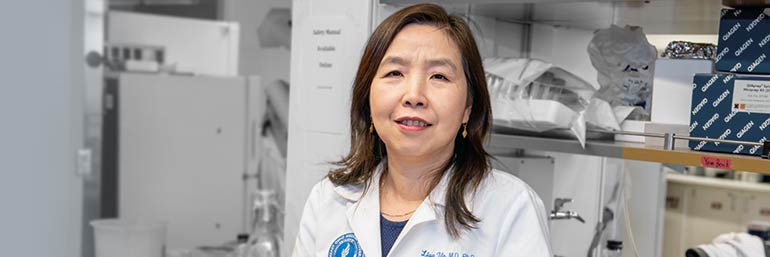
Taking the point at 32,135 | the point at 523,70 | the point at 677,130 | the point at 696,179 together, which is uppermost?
the point at 523,70

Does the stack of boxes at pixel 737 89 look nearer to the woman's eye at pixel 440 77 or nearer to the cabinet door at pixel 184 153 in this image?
the woman's eye at pixel 440 77

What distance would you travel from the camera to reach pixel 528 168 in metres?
2.04

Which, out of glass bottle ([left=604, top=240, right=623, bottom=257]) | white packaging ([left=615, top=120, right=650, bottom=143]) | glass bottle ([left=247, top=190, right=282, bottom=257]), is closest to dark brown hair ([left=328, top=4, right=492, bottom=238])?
white packaging ([left=615, top=120, right=650, bottom=143])

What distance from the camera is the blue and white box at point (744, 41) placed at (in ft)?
4.48

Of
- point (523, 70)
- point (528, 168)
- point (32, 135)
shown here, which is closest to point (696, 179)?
point (528, 168)

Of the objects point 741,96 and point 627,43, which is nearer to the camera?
point 741,96

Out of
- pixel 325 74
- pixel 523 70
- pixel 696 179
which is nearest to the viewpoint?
pixel 523 70

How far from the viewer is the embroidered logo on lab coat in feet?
4.53

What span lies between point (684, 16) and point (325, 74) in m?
0.86

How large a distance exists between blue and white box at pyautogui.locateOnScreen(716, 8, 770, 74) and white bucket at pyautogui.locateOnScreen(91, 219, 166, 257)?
70.5 inches

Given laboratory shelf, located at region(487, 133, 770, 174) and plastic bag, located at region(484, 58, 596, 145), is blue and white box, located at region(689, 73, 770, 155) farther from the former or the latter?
plastic bag, located at region(484, 58, 596, 145)

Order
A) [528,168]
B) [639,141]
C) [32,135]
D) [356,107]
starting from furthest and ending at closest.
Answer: [32,135]
[528,168]
[639,141]
[356,107]

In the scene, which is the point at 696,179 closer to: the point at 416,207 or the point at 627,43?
the point at 627,43

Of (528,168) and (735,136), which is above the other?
(735,136)
